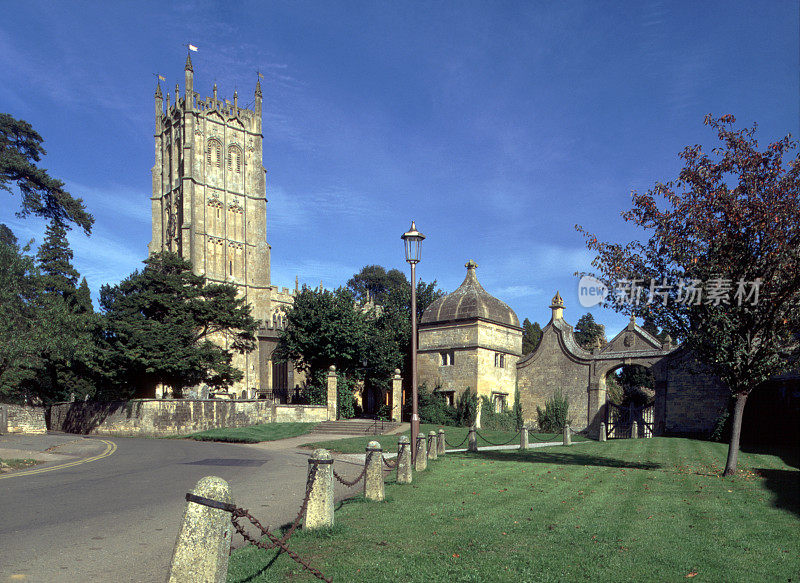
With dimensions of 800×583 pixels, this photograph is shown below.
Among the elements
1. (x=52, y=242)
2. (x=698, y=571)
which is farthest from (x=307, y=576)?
(x=52, y=242)

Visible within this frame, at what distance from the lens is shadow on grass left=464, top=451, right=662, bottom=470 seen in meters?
16.4

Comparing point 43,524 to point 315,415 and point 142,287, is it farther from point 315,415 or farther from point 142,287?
point 142,287

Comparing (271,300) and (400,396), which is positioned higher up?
(271,300)

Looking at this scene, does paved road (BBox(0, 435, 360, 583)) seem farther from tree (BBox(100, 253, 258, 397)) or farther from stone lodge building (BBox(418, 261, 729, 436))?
stone lodge building (BBox(418, 261, 729, 436))

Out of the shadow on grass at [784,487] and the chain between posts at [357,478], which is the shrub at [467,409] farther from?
the chain between posts at [357,478]

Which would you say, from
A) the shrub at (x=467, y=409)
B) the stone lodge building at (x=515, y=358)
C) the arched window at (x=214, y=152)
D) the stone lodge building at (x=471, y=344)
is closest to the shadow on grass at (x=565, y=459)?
the shrub at (x=467, y=409)

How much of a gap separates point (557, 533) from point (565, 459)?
10882 millimetres

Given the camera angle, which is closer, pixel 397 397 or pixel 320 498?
pixel 320 498

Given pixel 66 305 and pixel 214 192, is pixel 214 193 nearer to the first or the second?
pixel 214 192

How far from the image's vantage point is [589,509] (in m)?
9.56

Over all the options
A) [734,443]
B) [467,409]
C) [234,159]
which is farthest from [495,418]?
[234,159]

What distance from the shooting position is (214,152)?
6775 cm

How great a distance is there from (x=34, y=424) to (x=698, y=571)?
3105 cm

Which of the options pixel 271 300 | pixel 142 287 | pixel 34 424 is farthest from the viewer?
pixel 271 300
